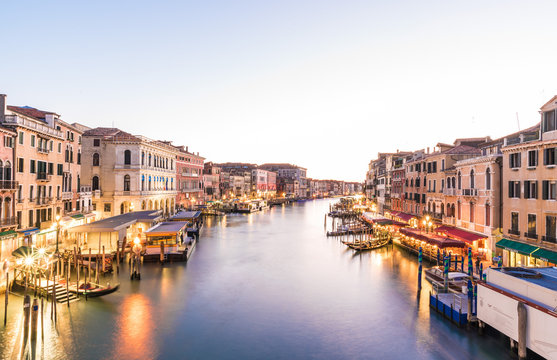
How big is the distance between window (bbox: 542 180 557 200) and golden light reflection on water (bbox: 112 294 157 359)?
20643 mm

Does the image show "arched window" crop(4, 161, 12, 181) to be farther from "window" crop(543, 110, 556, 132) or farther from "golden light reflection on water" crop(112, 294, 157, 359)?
"window" crop(543, 110, 556, 132)

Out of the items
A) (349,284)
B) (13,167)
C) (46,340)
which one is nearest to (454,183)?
(349,284)

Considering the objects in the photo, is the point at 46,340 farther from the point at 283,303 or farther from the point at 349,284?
the point at 349,284

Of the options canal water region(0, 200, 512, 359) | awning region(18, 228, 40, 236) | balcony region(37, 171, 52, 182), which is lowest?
canal water region(0, 200, 512, 359)

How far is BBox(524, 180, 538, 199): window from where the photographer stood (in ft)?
65.9

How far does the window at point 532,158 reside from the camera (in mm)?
20047

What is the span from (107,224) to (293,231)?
2858cm

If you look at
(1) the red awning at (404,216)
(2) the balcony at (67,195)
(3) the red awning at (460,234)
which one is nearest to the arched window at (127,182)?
(2) the balcony at (67,195)

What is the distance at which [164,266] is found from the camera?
26.7 m

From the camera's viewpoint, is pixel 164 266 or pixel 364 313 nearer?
pixel 364 313

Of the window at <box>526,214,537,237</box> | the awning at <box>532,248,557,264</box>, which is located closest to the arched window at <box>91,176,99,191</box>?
the window at <box>526,214,537,237</box>

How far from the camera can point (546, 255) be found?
1819 cm

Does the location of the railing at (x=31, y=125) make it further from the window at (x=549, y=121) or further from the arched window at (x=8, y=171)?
the window at (x=549, y=121)

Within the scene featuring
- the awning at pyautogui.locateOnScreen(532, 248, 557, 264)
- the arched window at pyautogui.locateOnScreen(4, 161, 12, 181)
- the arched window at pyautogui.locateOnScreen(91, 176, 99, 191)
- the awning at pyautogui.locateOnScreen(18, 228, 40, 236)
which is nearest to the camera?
the awning at pyautogui.locateOnScreen(532, 248, 557, 264)
